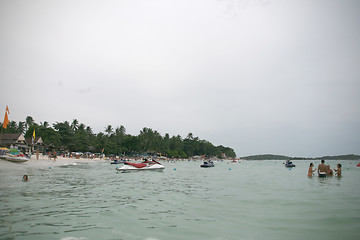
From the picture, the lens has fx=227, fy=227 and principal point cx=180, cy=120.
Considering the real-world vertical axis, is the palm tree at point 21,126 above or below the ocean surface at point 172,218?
above

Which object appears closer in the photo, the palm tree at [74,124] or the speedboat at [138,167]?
the speedboat at [138,167]

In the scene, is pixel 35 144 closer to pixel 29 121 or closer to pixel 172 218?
pixel 29 121

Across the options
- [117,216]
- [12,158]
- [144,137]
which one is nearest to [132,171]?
[12,158]

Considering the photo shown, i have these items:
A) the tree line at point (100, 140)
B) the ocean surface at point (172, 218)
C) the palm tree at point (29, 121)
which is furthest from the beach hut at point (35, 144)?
the ocean surface at point (172, 218)

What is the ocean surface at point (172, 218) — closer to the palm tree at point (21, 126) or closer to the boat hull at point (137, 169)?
the boat hull at point (137, 169)

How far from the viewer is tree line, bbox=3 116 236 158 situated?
292 ft

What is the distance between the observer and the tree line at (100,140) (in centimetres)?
8912

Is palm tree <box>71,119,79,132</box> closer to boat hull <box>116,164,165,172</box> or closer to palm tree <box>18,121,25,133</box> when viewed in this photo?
palm tree <box>18,121,25,133</box>

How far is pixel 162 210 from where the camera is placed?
35.4 ft

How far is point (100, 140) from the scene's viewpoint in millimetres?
112812

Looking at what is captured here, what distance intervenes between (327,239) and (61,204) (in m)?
11.2

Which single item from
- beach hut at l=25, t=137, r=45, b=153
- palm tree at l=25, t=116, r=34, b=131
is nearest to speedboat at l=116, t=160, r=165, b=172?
beach hut at l=25, t=137, r=45, b=153

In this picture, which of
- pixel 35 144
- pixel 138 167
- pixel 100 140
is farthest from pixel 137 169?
pixel 100 140

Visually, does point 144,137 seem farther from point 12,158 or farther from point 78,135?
point 12,158
